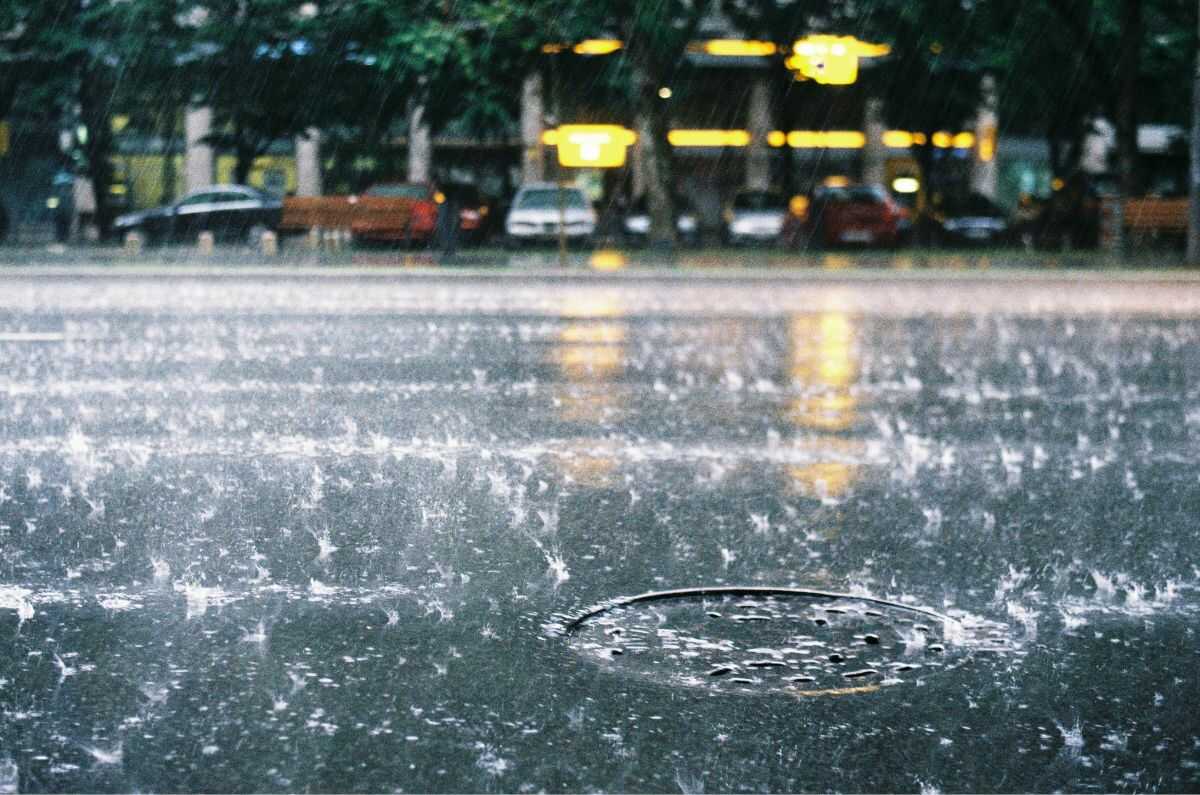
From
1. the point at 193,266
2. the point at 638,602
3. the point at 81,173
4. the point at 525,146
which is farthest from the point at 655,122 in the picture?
the point at 638,602

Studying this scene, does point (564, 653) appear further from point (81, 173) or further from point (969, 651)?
point (81, 173)

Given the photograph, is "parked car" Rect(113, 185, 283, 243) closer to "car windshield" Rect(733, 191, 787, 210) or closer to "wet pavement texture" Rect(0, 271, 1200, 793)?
"car windshield" Rect(733, 191, 787, 210)

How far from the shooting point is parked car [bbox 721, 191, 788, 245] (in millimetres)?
40438

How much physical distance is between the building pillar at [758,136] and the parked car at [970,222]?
12.5 meters

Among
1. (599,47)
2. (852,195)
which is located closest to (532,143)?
(599,47)

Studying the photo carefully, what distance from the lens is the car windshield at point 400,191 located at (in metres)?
38.1

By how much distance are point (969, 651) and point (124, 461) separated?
189 inches

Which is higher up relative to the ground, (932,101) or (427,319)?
(932,101)

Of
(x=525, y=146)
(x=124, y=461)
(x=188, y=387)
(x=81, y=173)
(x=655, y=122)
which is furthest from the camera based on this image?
(x=525, y=146)

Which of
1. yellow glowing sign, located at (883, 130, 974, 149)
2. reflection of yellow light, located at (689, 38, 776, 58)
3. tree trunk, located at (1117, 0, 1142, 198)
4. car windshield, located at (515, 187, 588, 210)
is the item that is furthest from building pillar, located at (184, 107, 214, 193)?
tree trunk, located at (1117, 0, 1142, 198)

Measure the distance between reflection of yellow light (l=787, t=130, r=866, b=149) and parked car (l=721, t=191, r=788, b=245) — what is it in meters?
16.0

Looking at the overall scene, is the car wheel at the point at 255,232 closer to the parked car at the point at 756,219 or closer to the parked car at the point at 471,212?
the parked car at the point at 471,212

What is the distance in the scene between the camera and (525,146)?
176ft

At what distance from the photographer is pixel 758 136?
57125mm
